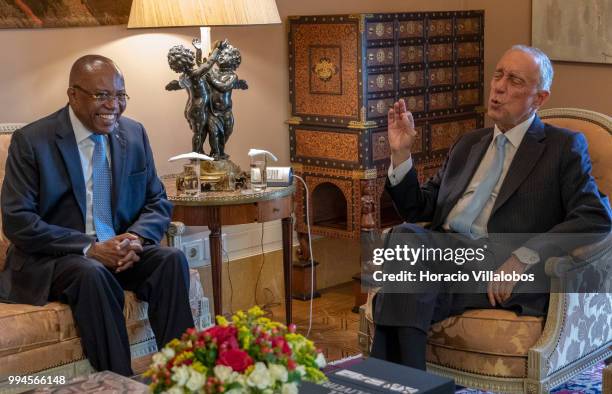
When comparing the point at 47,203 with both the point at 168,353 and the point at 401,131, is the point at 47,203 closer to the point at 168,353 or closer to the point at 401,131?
the point at 401,131

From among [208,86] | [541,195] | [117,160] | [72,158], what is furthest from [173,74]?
[541,195]

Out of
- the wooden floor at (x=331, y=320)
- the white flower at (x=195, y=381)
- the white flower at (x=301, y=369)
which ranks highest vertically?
the white flower at (x=195, y=381)

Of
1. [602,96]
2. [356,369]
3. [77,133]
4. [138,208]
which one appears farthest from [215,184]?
[602,96]

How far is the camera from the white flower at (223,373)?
1.89 m

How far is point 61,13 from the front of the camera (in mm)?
4090

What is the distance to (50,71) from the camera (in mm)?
4121

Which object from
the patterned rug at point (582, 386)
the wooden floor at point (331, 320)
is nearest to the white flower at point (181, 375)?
the patterned rug at point (582, 386)

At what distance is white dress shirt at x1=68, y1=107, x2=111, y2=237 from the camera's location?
3.52m

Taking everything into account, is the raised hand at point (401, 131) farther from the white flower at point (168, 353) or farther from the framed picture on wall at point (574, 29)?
the framed picture on wall at point (574, 29)

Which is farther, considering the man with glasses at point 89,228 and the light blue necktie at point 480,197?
the light blue necktie at point 480,197

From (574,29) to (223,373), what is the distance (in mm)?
3816

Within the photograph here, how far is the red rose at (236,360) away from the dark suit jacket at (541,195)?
1.35 m

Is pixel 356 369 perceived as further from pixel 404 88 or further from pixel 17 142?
pixel 404 88

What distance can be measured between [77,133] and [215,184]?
2.38ft
